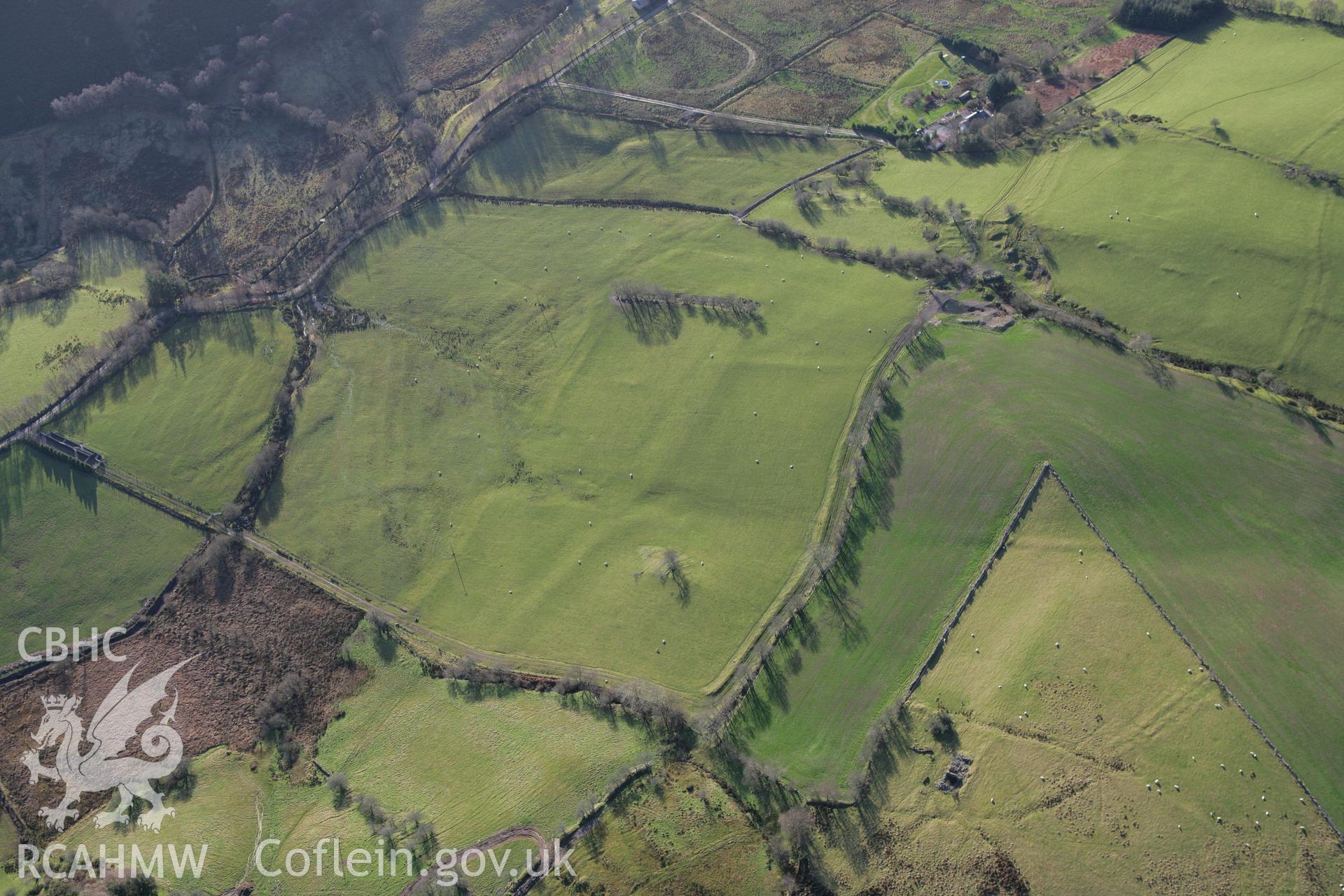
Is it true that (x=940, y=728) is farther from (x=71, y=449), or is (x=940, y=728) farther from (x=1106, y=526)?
(x=71, y=449)

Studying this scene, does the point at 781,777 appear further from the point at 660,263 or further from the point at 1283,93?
the point at 1283,93

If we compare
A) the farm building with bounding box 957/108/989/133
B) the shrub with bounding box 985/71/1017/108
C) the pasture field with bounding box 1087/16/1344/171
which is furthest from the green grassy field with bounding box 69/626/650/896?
the pasture field with bounding box 1087/16/1344/171

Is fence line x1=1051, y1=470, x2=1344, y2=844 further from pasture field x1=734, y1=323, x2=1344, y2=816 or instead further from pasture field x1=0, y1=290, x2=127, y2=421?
pasture field x1=0, y1=290, x2=127, y2=421

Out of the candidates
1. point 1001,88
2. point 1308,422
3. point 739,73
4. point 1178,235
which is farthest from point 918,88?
point 1308,422

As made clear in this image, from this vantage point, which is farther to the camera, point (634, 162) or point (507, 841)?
point (634, 162)

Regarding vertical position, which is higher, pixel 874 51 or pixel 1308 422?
pixel 874 51
